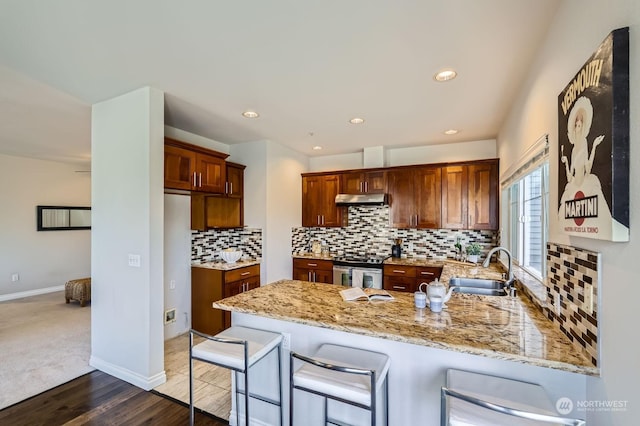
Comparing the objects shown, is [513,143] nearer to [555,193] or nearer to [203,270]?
[555,193]

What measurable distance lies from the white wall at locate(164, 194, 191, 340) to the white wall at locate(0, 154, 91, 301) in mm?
4045

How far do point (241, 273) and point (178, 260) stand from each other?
31.6 inches

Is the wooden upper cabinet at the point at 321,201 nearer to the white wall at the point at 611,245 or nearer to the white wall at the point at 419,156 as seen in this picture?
the white wall at the point at 419,156

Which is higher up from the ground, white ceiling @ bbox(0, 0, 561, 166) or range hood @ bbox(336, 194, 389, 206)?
white ceiling @ bbox(0, 0, 561, 166)

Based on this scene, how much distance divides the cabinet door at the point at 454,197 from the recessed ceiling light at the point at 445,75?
1972 millimetres

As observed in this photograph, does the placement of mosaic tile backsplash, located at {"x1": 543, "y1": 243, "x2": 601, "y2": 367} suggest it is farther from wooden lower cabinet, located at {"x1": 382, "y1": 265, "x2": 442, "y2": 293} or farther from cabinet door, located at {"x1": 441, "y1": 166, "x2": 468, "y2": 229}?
cabinet door, located at {"x1": 441, "y1": 166, "x2": 468, "y2": 229}

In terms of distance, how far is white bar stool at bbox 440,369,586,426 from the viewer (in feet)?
3.32

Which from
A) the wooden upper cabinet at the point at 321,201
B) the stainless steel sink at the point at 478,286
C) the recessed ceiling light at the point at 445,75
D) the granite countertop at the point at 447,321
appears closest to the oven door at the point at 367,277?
the wooden upper cabinet at the point at 321,201

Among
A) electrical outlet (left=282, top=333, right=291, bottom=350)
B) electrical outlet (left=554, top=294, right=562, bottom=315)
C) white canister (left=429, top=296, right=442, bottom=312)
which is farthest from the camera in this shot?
electrical outlet (left=282, top=333, right=291, bottom=350)

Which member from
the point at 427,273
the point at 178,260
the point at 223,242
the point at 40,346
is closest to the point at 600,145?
the point at 427,273

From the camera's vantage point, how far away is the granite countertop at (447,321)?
127 cm

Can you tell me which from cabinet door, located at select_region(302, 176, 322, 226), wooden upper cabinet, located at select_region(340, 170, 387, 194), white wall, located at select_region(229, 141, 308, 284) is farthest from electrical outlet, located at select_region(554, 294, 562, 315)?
cabinet door, located at select_region(302, 176, 322, 226)

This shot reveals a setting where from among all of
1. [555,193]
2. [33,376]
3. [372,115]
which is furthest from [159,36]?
[33,376]

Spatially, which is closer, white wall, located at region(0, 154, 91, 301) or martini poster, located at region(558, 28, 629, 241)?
martini poster, located at region(558, 28, 629, 241)
